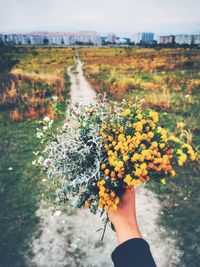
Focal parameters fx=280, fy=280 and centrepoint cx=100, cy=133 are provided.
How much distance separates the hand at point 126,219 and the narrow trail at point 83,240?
1.82 meters

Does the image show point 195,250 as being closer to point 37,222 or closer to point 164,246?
point 164,246

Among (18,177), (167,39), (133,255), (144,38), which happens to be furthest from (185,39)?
(133,255)

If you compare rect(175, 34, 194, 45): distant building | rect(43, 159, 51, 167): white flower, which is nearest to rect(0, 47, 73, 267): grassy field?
rect(43, 159, 51, 167): white flower

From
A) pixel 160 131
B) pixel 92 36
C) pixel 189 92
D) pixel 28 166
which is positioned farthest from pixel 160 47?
pixel 92 36

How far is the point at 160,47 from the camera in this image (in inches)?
1663

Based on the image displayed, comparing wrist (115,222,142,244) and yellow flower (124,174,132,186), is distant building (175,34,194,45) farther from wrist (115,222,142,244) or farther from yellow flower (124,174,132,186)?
wrist (115,222,142,244)

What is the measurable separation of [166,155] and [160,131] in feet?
0.57

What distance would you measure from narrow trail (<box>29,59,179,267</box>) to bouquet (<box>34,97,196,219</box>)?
1353mm

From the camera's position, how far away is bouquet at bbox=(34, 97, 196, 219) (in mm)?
1774

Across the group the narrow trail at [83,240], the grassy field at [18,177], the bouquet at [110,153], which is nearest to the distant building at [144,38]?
the grassy field at [18,177]

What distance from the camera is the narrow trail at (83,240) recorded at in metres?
3.50

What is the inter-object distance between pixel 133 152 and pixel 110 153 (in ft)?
0.51

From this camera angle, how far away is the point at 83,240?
3844 millimetres

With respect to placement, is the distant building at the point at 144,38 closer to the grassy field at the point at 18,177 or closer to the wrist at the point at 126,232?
the grassy field at the point at 18,177
